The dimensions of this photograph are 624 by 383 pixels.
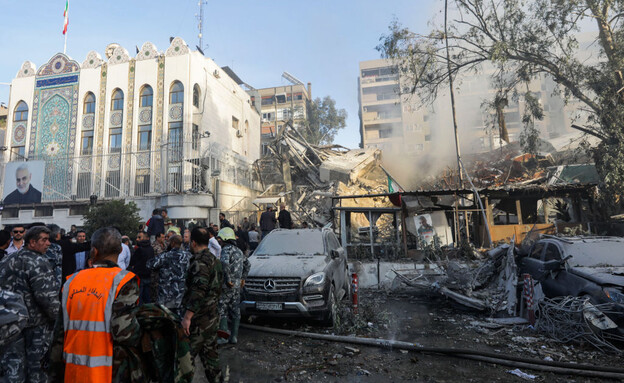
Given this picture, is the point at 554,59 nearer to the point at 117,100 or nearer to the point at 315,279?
the point at 315,279

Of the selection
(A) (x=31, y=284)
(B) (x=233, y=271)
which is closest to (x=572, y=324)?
(B) (x=233, y=271)

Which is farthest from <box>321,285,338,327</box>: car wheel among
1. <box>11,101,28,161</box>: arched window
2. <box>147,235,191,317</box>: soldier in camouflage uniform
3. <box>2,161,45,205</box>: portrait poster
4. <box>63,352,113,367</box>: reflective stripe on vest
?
<box>11,101,28,161</box>: arched window

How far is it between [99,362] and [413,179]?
108 feet

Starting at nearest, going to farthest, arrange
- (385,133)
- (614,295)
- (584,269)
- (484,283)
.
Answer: (614,295)
(584,269)
(484,283)
(385,133)

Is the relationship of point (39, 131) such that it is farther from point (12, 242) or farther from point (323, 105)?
point (323, 105)

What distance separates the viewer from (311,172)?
2481 centimetres

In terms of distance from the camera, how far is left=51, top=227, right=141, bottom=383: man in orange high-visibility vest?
1977 mm

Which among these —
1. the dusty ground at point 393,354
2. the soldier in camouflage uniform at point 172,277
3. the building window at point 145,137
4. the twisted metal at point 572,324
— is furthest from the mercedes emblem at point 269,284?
the building window at point 145,137

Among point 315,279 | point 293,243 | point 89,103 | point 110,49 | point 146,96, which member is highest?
point 110,49

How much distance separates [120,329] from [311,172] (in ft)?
75.3

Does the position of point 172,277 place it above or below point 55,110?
below

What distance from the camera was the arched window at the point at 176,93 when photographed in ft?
75.9

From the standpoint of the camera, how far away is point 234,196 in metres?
23.2

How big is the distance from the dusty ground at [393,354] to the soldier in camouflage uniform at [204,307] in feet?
3.28
